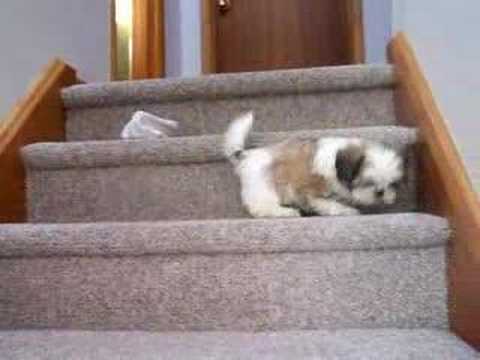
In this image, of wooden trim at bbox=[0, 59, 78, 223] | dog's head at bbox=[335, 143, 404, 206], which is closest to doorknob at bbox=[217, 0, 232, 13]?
wooden trim at bbox=[0, 59, 78, 223]

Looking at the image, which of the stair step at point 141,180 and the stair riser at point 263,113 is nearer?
the stair step at point 141,180

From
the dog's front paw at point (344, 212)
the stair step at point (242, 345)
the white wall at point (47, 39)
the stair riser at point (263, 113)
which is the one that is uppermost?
the white wall at point (47, 39)

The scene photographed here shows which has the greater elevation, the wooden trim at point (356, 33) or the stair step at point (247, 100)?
the wooden trim at point (356, 33)

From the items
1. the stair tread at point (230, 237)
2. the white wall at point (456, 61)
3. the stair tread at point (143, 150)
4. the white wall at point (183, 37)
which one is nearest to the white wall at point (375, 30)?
the white wall at point (183, 37)

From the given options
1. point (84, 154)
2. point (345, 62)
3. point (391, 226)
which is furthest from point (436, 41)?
point (345, 62)

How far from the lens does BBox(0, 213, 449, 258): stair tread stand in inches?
40.6

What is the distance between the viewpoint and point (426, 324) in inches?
39.8

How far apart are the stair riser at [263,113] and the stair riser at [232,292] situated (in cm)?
62

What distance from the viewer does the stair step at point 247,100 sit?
155cm

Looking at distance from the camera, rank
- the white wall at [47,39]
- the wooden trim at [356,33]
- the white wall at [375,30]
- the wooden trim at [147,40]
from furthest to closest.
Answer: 1. the wooden trim at [147,40]
2. the wooden trim at [356,33]
3. the white wall at [375,30]
4. the white wall at [47,39]

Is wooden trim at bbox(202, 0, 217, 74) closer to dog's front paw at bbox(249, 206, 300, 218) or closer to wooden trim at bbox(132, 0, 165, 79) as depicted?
wooden trim at bbox(132, 0, 165, 79)

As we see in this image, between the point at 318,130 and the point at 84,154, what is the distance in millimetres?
637

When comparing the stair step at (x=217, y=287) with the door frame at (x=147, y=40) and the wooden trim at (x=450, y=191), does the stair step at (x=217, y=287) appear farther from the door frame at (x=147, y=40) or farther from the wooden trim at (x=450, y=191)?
the door frame at (x=147, y=40)

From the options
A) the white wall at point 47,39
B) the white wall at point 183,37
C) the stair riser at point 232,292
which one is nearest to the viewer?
the stair riser at point 232,292
